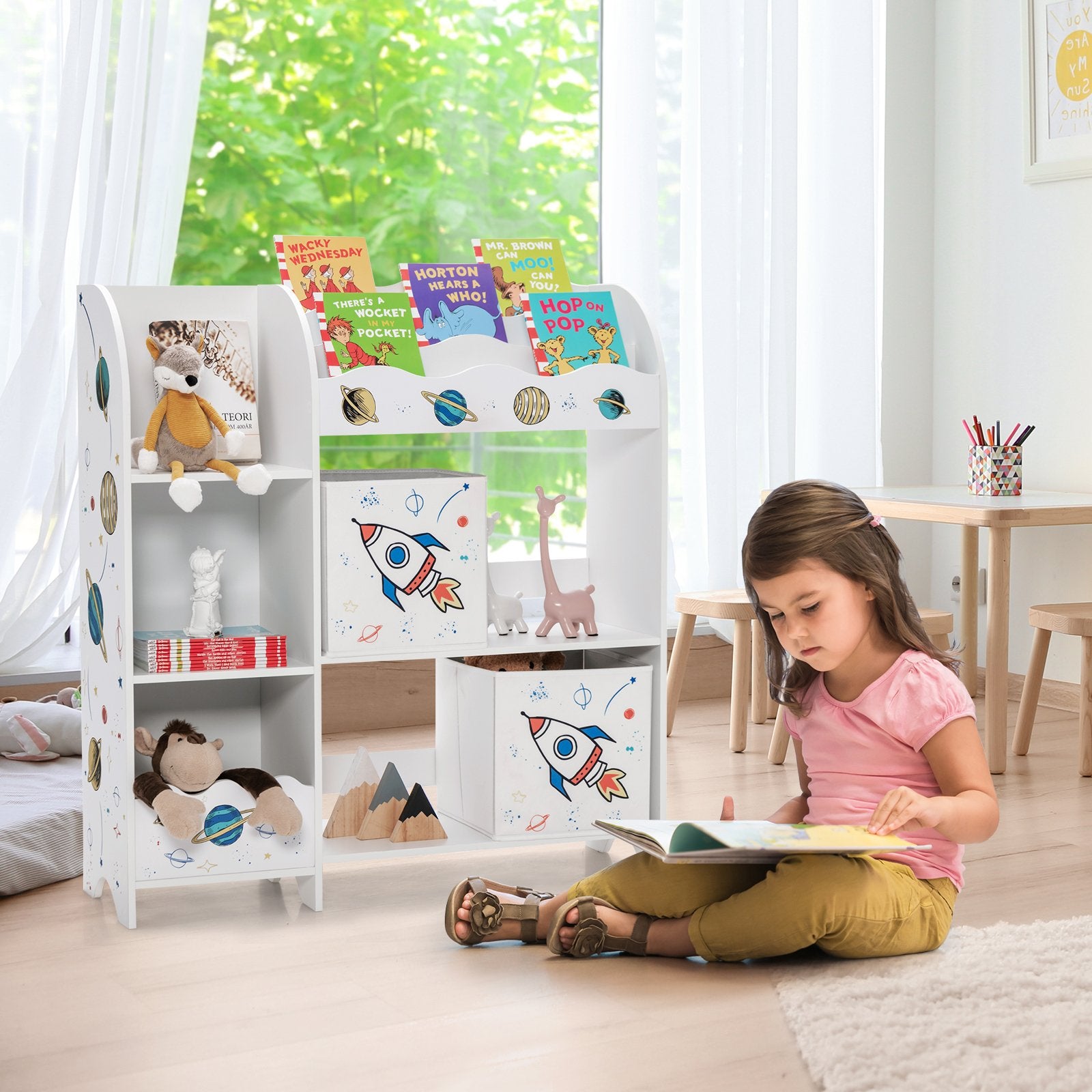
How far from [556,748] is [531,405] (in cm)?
49

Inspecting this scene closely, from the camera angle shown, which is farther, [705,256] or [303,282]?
[705,256]

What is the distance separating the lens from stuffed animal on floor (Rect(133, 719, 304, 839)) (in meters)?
1.89

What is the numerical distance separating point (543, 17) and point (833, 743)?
5.88 m

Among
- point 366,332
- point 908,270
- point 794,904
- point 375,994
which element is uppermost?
point 908,270

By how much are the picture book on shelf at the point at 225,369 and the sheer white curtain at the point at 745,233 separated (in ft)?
5.39

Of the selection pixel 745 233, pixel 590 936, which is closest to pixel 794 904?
pixel 590 936

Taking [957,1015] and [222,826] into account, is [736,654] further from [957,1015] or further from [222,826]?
[957,1015]

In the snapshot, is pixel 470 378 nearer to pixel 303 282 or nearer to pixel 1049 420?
pixel 303 282

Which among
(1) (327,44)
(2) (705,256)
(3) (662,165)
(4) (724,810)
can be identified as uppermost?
(1) (327,44)

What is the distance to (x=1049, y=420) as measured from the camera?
3.52m

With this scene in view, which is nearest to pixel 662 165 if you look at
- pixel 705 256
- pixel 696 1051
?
pixel 705 256

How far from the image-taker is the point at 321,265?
6.86 ft

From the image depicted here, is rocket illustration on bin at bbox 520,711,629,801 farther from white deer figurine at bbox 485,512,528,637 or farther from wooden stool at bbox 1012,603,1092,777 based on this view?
wooden stool at bbox 1012,603,1092,777

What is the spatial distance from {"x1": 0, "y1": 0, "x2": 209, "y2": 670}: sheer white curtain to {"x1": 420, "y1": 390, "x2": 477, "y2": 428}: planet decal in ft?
4.08
